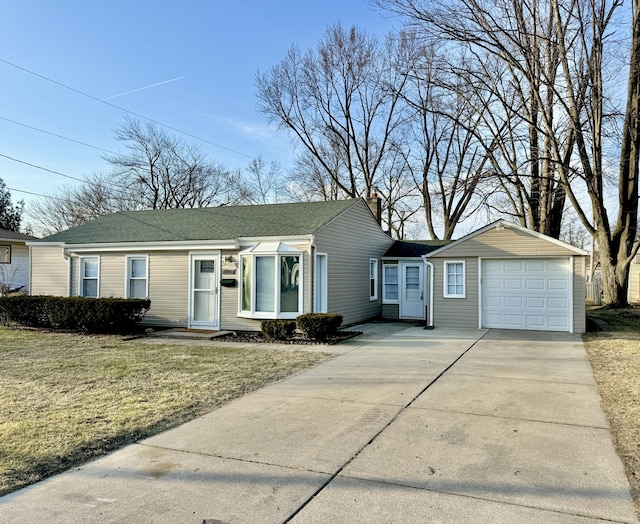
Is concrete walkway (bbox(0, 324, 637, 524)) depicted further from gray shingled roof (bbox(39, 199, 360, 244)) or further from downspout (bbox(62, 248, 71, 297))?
downspout (bbox(62, 248, 71, 297))

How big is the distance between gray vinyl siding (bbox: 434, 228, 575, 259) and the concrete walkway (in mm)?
6851

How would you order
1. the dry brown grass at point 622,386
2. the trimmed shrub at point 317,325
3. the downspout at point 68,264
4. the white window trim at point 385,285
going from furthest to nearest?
1. the white window trim at point 385,285
2. the downspout at point 68,264
3. the trimmed shrub at point 317,325
4. the dry brown grass at point 622,386

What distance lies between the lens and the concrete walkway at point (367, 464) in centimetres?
310

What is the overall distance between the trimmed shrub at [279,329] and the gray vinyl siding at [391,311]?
257 inches

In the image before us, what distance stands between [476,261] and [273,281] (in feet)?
19.9

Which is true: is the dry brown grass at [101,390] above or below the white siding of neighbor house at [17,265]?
below

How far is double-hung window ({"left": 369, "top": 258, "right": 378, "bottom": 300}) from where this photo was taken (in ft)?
55.0

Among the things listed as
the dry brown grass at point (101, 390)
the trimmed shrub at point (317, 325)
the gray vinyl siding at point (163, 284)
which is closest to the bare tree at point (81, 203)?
the gray vinyl siding at point (163, 284)

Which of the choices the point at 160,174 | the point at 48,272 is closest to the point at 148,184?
the point at 160,174

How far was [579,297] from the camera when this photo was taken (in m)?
12.7

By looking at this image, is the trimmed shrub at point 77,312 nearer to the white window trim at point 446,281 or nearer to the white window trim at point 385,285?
the white window trim at point 385,285

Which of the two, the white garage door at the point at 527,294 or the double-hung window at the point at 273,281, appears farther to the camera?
the white garage door at the point at 527,294

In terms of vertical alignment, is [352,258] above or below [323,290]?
above

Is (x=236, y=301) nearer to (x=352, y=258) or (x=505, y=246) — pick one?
(x=352, y=258)
